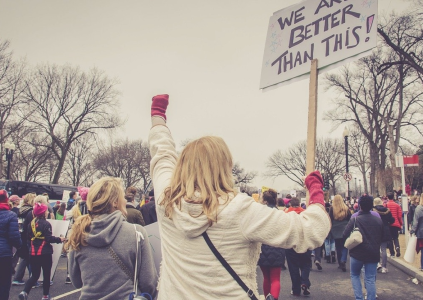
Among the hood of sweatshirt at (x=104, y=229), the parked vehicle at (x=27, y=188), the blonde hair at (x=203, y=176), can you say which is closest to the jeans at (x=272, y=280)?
the hood of sweatshirt at (x=104, y=229)

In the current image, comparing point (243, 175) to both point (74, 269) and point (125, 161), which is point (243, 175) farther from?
point (74, 269)

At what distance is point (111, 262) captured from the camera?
9.21ft

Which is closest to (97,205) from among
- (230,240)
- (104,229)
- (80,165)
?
(104,229)

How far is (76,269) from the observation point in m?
2.97

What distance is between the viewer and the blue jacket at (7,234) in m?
5.33

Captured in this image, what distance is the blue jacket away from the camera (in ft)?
17.5

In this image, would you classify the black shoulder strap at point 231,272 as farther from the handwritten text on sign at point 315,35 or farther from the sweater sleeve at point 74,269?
the handwritten text on sign at point 315,35

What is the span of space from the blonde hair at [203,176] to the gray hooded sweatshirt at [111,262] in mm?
1128

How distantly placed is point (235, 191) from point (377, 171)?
36.3m

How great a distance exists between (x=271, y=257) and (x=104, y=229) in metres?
3.91

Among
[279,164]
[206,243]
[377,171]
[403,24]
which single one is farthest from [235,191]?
[279,164]

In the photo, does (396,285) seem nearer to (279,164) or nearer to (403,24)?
(403,24)

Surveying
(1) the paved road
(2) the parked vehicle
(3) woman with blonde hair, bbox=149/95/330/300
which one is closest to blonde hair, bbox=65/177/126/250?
(3) woman with blonde hair, bbox=149/95/330/300

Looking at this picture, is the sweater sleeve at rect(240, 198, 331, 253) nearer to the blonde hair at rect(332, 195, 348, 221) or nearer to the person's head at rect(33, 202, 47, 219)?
the person's head at rect(33, 202, 47, 219)
